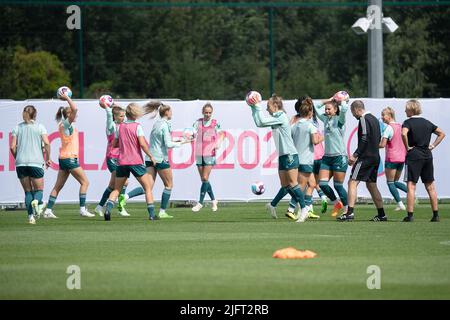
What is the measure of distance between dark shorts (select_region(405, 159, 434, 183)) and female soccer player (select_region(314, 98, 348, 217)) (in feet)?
5.96

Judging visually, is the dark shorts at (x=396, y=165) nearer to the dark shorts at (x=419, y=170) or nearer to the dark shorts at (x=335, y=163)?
the dark shorts at (x=335, y=163)

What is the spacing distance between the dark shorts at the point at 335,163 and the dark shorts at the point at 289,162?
196 centimetres

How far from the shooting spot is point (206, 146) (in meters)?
25.1

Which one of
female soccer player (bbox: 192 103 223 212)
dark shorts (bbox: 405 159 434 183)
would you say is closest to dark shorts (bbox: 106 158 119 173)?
female soccer player (bbox: 192 103 223 212)

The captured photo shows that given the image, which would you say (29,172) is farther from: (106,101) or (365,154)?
(365,154)

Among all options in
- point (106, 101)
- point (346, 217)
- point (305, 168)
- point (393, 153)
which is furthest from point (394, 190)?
point (106, 101)

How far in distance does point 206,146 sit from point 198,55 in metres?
38.9

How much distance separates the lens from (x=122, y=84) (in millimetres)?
55938

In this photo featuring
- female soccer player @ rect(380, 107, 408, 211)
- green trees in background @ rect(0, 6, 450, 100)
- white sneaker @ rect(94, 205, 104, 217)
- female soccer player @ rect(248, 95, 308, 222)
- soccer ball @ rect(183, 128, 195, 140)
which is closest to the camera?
female soccer player @ rect(248, 95, 308, 222)

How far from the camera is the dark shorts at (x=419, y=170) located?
2016 cm

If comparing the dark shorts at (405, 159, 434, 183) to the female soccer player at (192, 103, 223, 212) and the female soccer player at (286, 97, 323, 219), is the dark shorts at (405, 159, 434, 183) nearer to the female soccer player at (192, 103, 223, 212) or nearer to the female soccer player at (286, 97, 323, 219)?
the female soccer player at (286, 97, 323, 219)

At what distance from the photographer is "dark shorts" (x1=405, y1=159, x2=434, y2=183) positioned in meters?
20.2
